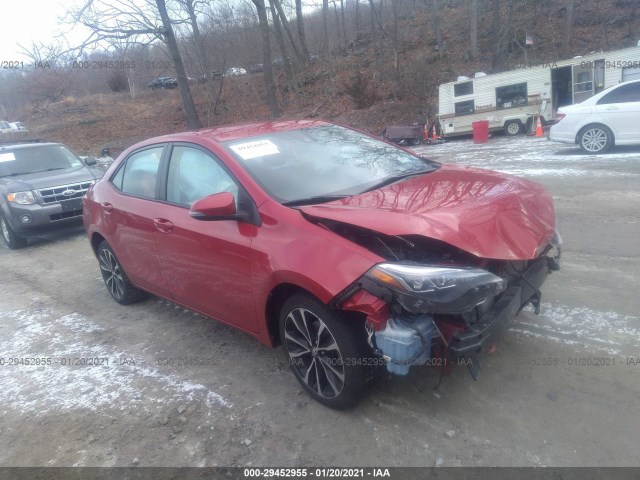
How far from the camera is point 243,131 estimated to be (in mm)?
3881

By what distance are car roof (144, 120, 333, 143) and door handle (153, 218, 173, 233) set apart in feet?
2.23

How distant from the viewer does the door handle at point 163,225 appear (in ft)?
12.3

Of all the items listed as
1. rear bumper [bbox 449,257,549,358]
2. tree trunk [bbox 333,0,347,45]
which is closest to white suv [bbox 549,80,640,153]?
rear bumper [bbox 449,257,549,358]

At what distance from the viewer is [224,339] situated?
404 cm

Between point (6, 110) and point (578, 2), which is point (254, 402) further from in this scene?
point (6, 110)

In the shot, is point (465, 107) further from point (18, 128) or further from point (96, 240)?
point (18, 128)

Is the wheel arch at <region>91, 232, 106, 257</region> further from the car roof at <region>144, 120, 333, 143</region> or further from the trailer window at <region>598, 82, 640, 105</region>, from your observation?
the trailer window at <region>598, 82, 640, 105</region>

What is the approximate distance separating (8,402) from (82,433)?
0.91 metres

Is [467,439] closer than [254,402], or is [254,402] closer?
[467,439]

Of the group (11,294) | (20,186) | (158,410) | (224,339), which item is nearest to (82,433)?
(158,410)

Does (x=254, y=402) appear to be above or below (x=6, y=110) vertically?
below

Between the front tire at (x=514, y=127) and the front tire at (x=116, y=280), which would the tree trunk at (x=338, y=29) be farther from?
the front tire at (x=116, y=280)

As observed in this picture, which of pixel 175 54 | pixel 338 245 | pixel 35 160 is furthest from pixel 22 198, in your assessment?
pixel 175 54

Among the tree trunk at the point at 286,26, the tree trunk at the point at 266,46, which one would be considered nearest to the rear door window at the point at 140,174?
the tree trunk at the point at 266,46
